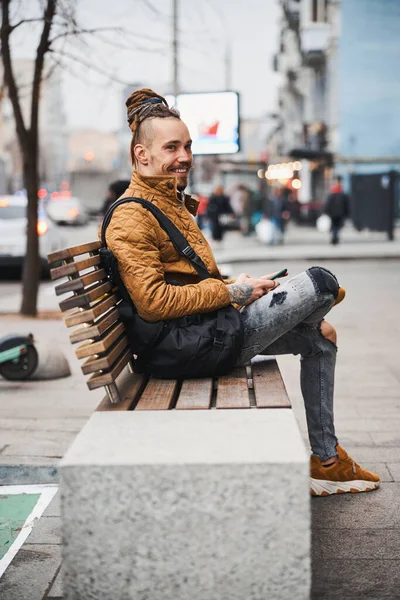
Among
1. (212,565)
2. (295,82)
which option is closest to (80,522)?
(212,565)

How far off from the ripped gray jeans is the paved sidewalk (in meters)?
0.41

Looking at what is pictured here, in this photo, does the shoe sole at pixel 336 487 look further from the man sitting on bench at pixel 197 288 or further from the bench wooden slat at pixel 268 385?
the bench wooden slat at pixel 268 385

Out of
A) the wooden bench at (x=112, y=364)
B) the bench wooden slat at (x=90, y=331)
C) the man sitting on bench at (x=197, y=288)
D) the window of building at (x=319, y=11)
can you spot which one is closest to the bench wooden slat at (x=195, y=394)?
the wooden bench at (x=112, y=364)

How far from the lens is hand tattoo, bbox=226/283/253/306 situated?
3.83 meters

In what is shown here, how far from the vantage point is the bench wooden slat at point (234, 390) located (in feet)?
11.2

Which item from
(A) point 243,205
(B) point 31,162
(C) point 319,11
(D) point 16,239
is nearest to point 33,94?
(B) point 31,162

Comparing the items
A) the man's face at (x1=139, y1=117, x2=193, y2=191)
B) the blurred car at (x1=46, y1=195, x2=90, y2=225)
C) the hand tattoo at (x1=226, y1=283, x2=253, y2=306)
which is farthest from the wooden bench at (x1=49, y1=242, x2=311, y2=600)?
the blurred car at (x1=46, y1=195, x2=90, y2=225)

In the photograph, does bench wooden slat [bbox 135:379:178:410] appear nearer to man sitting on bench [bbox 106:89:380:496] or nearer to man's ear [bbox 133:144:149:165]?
man sitting on bench [bbox 106:89:380:496]

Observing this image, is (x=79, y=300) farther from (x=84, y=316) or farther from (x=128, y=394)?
(x=128, y=394)

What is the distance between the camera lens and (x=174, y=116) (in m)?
3.98

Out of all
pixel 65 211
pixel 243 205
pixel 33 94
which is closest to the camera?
pixel 33 94

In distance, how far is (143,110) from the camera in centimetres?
394

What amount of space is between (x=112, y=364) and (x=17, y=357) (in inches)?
141

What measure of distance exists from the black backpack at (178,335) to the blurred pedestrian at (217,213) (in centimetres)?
2209
